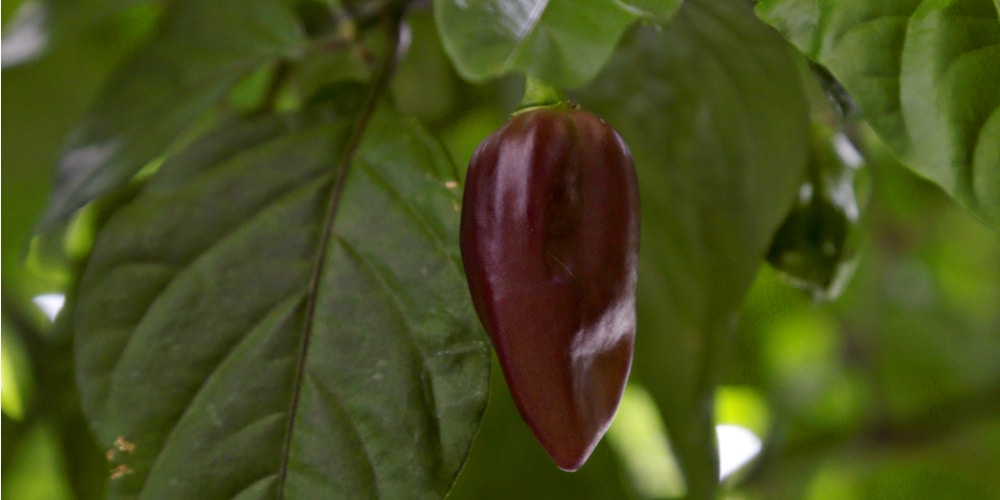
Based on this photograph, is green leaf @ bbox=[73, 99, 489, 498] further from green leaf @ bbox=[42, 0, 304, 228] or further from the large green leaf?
the large green leaf

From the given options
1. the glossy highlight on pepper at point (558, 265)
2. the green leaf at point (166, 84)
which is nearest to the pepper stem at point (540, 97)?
the glossy highlight on pepper at point (558, 265)

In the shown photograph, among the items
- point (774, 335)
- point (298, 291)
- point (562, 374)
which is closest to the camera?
point (562, 374)

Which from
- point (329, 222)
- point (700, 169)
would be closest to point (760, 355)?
point (700, 169)

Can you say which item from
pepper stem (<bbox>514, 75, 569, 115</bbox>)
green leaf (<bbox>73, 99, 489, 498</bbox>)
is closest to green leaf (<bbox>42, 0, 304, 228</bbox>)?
green leaf (<bbox>73, 99, 489, 498</bbox>)

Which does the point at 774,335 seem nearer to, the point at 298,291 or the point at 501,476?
the point at 501,476

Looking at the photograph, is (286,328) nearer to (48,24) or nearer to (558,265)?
(558,265)

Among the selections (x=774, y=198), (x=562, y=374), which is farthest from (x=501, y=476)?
(x=562, y=374)
